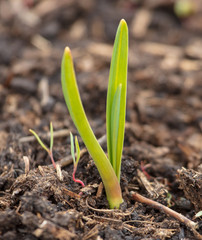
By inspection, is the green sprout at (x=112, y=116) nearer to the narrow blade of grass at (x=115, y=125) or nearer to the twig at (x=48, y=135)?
the narrow blade of grass at (x=115, y=125)

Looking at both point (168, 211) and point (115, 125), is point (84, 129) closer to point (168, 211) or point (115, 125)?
point (115, 125)

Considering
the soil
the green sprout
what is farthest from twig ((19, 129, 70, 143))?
the green sprout

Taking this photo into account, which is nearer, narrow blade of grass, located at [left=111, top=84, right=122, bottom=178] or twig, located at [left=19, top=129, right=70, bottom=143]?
narrow blade of grass, located at [left=111, top=84, right=122, bottom=178]

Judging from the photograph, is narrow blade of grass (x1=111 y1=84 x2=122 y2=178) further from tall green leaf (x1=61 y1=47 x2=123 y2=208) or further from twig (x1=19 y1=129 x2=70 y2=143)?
twig (x1=19 y1=129 x2=70 y2=143)

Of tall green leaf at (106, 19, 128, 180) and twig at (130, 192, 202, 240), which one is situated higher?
tall green leaf at (106, 19, 128, 180)

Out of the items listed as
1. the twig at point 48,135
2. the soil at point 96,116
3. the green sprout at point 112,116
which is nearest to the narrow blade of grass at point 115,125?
the green sprout at point 112,116

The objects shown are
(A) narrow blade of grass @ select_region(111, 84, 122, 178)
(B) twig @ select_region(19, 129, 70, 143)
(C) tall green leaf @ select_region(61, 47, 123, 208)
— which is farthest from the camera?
(B) twig @ select_region(19, 129, 70, 143)

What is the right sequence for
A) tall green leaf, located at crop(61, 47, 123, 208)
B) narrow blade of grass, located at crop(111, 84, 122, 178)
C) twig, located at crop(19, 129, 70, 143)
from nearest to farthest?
1. tall green leaf, located at crop(61, 47, 123, 208)
2. narrow blade of grass, located at crop(111, 84, 122, 178)
3. twig, located at crop(19, 129, 70, 143)
